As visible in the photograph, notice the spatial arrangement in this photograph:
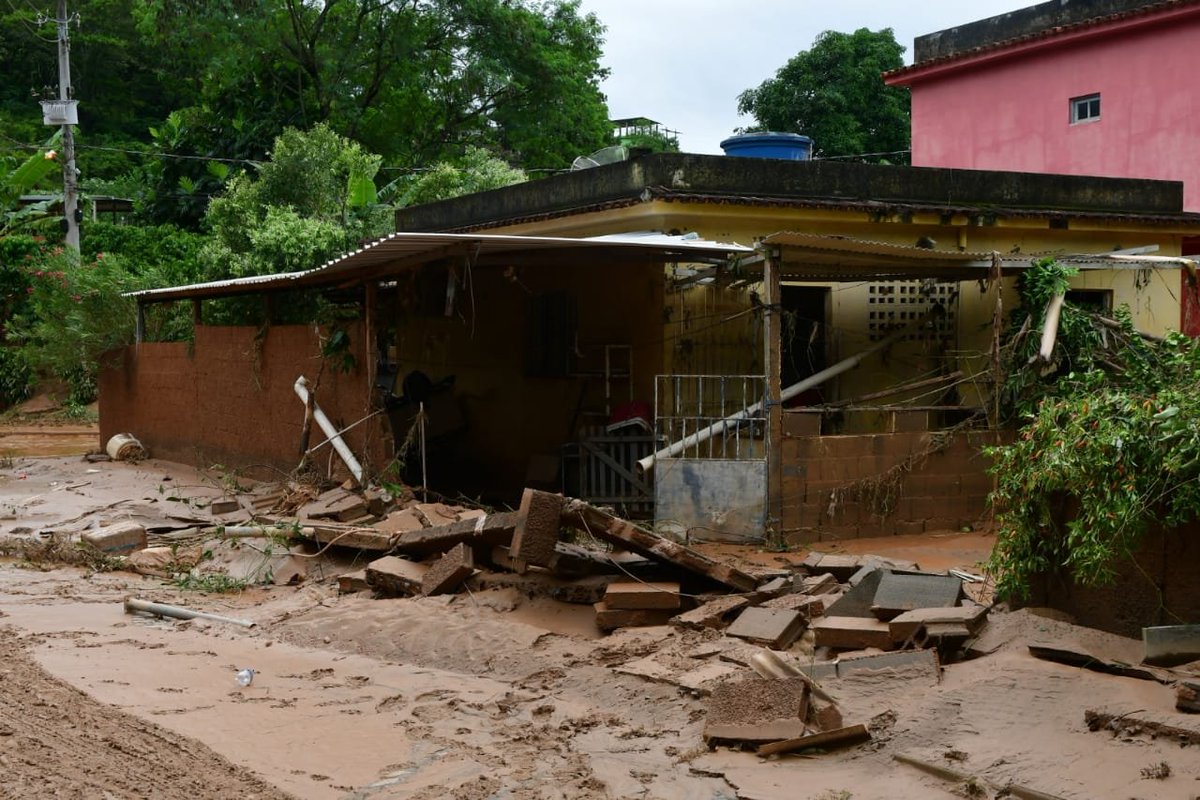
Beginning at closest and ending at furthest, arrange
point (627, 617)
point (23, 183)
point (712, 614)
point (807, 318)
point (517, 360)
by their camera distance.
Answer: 1. point (712, 614)
2. point (627, 617)
3. point (807, 318)
4. point (517, 360)
5. point (23, 183)

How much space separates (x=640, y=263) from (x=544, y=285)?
2420 millimetres

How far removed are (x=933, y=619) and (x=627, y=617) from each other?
211cm

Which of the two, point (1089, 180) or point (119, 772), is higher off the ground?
point (1089, 180)

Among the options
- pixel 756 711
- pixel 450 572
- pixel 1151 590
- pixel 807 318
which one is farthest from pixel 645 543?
pixel 807 318

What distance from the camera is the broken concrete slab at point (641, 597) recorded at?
808 centimetres

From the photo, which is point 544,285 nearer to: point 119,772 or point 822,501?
point 822,501

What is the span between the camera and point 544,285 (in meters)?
14.9

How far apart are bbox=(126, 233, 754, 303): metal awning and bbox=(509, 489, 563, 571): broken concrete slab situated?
2.54 metres

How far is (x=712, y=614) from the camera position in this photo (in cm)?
784

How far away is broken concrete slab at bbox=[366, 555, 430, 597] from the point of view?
29.8 ft

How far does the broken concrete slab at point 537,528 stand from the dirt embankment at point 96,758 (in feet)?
9.23

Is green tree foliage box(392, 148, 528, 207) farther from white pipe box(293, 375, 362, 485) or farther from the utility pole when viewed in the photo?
white pipe box(293, 375, 362, 485)

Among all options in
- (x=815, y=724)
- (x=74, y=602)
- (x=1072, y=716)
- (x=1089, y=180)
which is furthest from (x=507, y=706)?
(x=1089, y=180)

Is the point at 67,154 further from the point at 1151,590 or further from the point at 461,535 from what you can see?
the point at 1151,590
